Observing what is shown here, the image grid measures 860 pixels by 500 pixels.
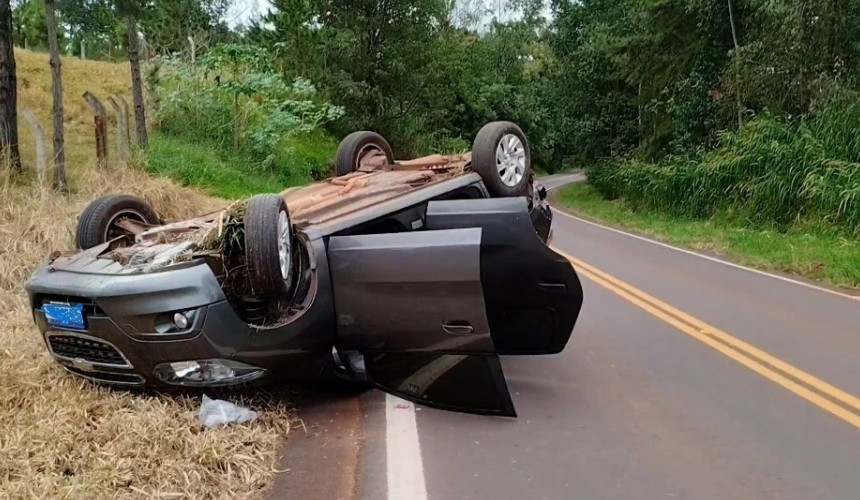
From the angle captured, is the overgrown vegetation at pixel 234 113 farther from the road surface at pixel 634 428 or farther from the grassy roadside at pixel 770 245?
the road surface at pixel 634 428

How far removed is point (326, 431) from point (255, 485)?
86 cm

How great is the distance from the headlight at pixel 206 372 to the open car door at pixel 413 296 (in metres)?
0.62

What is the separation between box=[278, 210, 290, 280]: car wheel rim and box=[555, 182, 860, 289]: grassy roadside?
27.8 ft

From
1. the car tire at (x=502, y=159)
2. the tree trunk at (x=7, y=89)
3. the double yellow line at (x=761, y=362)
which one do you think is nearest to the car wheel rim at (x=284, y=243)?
the car tire at (x=502, y=159)

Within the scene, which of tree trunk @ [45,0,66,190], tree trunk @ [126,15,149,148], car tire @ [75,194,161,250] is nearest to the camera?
car tire @ [75,194,161,250]

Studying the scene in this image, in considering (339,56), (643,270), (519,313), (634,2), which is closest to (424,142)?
(339,56)

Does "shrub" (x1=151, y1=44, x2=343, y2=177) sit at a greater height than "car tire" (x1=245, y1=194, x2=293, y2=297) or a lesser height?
greater

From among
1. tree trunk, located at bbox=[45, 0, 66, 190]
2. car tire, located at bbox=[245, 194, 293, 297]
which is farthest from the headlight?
tree trunk, located at bbox=[45, 0, 66, 190]

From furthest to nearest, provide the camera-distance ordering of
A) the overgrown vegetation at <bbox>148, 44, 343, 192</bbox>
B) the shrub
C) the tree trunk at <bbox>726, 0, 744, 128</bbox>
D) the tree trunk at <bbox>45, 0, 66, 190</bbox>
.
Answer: the tree trunk at <bbox>726, 0, 744, 128</bbox> < the shrub < the overgrown vegetation at <bbox>148, 44, 343, 192</bbox> < the tree trunk at <bbox>45, 0, 66, 190</bbox>

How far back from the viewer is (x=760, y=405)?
5.13 metres

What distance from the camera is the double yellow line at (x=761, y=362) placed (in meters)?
5.12

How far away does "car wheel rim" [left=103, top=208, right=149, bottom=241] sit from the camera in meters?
5.78

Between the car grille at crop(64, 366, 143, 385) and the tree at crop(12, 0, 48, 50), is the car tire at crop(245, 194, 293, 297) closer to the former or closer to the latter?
the car grille at crop(64, 366, 143, 385)

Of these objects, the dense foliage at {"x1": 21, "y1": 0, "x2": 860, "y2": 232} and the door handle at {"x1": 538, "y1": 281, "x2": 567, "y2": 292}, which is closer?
the door handle at {"x1": 538, "y1": 281, "x2": 567, "y2": 292}
